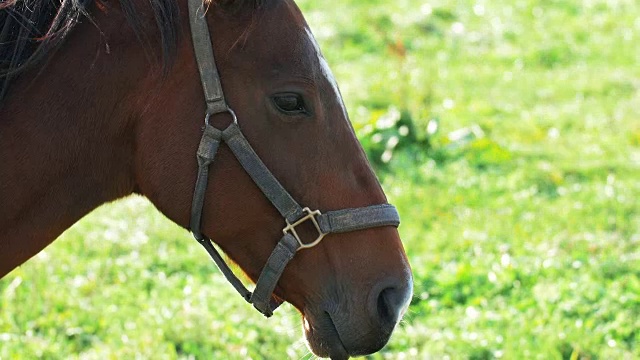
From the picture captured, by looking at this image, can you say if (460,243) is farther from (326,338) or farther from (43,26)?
(43,26)

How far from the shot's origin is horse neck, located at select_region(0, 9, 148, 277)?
7.69ft

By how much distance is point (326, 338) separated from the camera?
8.03 ft

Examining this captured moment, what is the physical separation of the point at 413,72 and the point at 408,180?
2541 millimetres

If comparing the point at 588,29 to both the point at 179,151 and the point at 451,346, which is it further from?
the point at 179,151

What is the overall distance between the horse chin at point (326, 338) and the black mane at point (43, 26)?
2.65ft

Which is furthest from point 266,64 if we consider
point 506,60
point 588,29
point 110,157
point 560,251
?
point 588,29

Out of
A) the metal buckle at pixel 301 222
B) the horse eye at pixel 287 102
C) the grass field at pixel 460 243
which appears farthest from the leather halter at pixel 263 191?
the grass field at pixel 460 243

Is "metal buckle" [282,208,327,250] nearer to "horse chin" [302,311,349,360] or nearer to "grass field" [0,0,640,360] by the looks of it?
"horse chin" [302,311,349,360]

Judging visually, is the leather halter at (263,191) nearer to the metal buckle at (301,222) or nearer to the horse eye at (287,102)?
the metal buckle at (301,222)

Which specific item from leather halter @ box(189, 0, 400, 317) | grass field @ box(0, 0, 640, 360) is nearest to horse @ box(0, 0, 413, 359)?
leather halter @ box(189, 0, 400, 317)

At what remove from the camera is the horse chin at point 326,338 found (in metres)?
2.44

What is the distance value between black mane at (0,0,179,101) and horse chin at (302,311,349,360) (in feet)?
2.65

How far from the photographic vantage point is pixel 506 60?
387 inches

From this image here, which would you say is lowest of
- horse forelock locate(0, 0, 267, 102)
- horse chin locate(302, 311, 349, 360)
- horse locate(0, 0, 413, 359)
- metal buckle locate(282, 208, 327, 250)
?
horse chin locate(302, 311, 349, 360)
